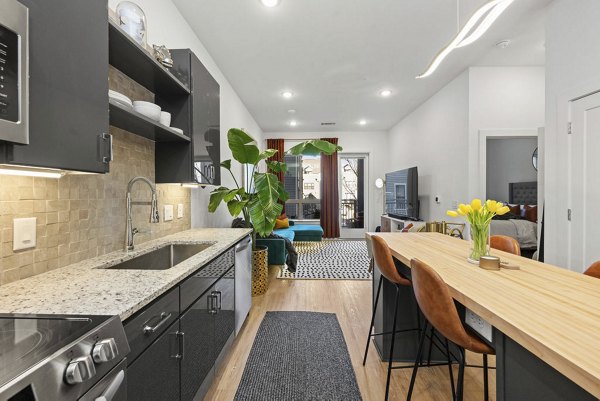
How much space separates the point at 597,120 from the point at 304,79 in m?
3.14

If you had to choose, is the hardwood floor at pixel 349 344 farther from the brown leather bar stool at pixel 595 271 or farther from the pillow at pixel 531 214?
the pillow at pixel 531 214

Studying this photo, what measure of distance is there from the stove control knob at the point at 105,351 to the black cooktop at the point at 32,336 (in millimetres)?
50

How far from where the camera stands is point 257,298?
3273mm

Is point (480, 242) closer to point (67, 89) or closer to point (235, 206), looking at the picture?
point (67, 89)

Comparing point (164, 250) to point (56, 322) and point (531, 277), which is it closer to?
point (56, 322)

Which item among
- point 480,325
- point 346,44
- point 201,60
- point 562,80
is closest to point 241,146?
point 201,60

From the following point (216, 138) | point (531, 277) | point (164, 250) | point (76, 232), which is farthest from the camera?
point (216, 138)

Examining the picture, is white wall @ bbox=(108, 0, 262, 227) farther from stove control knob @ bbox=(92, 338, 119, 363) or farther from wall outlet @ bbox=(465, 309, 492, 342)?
wall outlet @ bbox=(465, 309, 492, 342)

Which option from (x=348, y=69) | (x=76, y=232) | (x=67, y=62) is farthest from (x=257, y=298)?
(x=348, y=69)

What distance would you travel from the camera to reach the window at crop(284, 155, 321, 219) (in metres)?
Result: 7.44

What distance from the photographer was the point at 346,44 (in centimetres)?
305

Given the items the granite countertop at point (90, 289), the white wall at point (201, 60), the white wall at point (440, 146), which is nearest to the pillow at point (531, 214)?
the white wall at point (440, 146)

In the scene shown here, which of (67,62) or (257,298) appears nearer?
(67,62)

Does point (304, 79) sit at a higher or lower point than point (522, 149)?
higher
